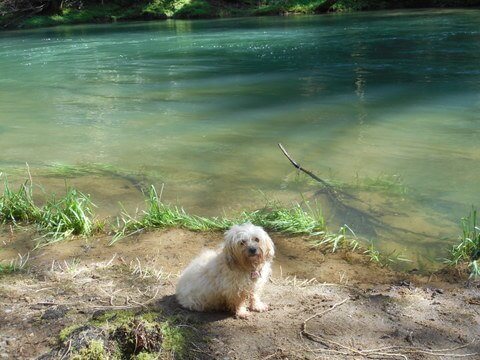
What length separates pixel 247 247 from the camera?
3721 millimetres

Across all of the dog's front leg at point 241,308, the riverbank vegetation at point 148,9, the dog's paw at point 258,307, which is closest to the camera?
the dog's front leg at point 241,308

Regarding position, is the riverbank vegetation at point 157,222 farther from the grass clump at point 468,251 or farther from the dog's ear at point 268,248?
the dog's ear at point 268,248

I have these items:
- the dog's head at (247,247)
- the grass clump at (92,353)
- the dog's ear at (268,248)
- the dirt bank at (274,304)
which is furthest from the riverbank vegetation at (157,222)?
the grass clump at (92,353)

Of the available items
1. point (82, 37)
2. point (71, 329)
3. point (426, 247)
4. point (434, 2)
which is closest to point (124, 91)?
point (426, 247)

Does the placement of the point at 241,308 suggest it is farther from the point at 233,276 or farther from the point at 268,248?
the point at 268,248

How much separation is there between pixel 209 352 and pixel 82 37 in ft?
91.7

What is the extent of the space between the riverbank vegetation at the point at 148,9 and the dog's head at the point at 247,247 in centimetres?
3628

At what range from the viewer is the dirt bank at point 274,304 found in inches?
139

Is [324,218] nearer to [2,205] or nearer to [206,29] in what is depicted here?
[2,205]

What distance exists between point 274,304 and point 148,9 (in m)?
41.0

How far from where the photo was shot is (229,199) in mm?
6965

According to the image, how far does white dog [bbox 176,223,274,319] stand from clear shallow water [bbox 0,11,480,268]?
2271 millimetres

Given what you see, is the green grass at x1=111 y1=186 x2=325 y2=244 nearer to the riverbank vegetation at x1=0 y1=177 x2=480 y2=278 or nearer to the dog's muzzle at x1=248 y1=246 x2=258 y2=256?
the riverbank vegetation at x1=0 y1=177 x2=480 y2=278

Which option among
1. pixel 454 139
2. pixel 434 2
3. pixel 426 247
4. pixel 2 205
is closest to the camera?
pixel 426 247
